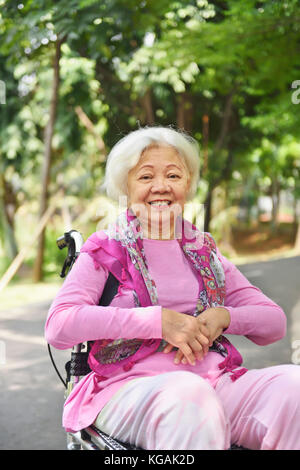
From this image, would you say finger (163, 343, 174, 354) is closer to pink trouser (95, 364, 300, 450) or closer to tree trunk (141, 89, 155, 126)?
pink trouser (95, 364, 300, 450)

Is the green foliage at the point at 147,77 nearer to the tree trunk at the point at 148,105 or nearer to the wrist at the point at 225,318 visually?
the tree trunk at the point at 148,105

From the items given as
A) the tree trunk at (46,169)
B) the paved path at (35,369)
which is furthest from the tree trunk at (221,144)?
the paved path at (35,369)

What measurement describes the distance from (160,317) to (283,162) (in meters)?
18.7

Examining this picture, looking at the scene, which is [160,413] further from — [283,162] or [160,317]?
[283,162]

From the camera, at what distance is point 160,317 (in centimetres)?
189

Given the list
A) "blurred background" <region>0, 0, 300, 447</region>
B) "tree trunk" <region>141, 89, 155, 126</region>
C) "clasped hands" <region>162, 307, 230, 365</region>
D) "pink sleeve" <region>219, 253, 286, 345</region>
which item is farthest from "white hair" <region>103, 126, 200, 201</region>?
"tree trunk" <region>141, 89, 155, 126</region>

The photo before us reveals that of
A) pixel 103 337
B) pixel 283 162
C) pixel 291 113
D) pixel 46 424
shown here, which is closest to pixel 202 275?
pixel 103 337

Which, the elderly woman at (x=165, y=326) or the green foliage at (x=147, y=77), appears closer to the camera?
the elderly woman at (x=165, y=326)

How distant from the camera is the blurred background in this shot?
6.50 meters

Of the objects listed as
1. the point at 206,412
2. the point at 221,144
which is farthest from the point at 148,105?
the point at 206,412

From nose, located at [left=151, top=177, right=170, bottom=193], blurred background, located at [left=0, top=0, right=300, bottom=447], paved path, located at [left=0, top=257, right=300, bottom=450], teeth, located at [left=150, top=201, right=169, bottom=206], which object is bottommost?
paved path, located at [left=0, top=257, right=300, bottom=450]

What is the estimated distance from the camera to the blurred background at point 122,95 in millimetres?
6500

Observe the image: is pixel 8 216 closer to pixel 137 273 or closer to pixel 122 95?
pixel 122 95

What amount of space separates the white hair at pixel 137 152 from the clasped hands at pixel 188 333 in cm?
61
